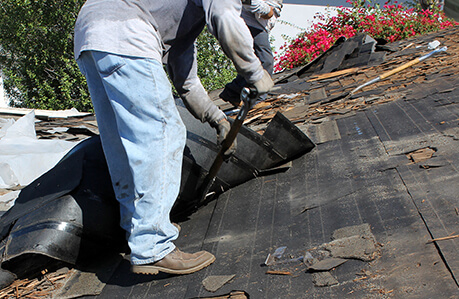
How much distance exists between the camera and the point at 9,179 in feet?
13.2

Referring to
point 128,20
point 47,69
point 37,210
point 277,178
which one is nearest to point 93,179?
point 37,210

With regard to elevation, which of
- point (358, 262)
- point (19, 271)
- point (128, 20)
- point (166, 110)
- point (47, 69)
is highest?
point (128, 20)

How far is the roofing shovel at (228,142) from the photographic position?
2.83m

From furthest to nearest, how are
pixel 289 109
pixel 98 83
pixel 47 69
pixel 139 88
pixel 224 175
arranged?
pixel 47 69
pixel 289 109
pixel 224 175
pixel 98 83
pixel 139 88

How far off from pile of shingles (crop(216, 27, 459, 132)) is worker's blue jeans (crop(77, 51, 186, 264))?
227 cm

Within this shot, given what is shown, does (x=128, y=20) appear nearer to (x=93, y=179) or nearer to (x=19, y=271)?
(x=93, y=179)

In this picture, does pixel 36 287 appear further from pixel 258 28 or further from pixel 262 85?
pixel 258 28

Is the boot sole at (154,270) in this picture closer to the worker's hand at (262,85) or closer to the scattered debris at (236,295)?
the scattered debris at (236,295)

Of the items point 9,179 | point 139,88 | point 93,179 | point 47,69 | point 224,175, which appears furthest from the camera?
point 47,69

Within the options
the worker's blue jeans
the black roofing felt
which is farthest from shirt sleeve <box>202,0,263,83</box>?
the black roofing felt

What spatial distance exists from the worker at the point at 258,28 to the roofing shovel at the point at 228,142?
2774 millimetres

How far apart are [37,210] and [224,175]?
1212 millimetres

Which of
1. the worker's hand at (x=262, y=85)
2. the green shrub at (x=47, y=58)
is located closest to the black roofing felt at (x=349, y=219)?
the worker's hand at (x=262, y=85)

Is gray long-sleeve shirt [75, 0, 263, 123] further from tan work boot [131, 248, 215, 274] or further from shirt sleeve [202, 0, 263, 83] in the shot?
tan work boot [131, 248, 215, 274]
